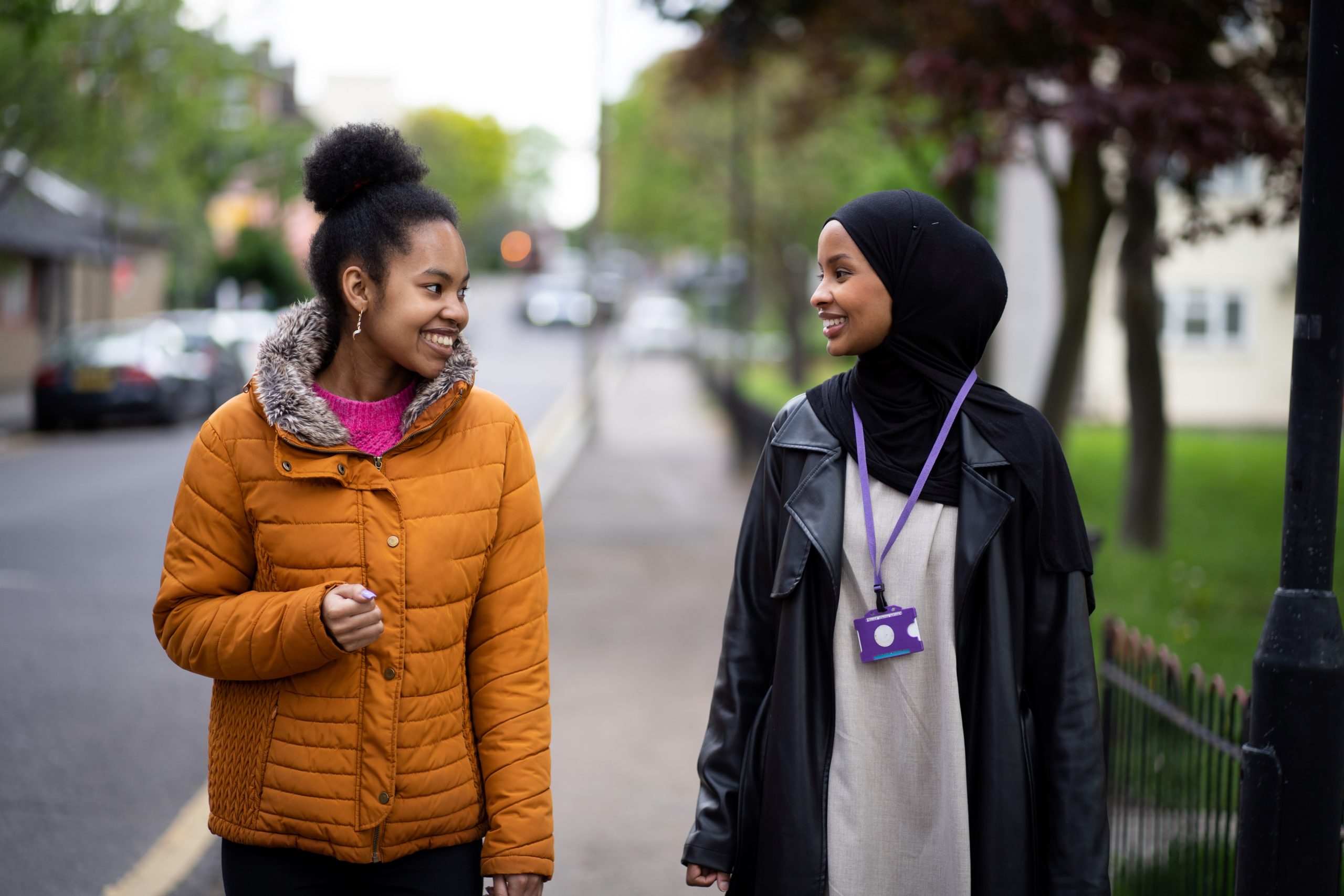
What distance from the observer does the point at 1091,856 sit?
2.38 metres

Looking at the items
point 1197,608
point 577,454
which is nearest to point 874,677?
point 1197,608

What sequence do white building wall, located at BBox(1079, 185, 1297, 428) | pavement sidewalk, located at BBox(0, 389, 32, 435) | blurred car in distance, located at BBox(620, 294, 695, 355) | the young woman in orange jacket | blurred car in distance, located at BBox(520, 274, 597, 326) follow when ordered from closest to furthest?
the young woman in orange jacket
pavement sidewalk, located at BBox(0, 389, 32, 435)
white building wall, located at BBox(1079, 185, 1297, 428)
blurred car in distance, located at BBox(620, 294, 695, 355)
blurred car in distance, located at BBox(520, 274, 597, 326)

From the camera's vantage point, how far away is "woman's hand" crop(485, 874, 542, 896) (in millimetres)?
2420

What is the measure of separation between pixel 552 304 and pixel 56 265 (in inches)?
755

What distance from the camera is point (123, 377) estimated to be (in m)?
20.1

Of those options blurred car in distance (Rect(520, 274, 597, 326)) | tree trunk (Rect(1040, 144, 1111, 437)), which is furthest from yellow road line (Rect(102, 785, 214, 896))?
blurred car in distance (Rect(520, 274, 597, 326))

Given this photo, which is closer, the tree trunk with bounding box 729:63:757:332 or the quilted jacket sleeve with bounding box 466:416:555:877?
the quilted jacket sleeve with bounding box 466:416:555:877

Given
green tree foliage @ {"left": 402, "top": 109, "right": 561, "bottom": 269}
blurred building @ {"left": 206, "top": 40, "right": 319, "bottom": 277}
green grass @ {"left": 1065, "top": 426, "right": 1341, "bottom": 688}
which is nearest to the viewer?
green grass @ {"left": 1065, "top": 426, "right": 1341, "bottom": 688}

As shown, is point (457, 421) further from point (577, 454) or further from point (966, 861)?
point (577, 454)

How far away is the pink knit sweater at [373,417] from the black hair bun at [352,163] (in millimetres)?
358

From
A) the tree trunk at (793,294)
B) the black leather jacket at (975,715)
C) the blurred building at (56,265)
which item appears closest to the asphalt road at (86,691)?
the black leather jacket at (975,715)

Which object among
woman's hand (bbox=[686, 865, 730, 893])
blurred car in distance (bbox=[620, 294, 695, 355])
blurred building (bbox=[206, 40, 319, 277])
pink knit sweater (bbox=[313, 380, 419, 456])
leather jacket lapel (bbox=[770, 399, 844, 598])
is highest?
blurred building (bbox=[206, 40, 319, 277])

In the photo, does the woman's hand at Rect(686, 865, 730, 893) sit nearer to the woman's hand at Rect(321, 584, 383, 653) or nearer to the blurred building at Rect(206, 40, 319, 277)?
the woman's hand at Rect(321, 584, 383, 653)

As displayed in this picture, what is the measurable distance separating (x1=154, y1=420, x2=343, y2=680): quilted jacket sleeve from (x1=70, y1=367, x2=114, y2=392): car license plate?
62.2 feet
